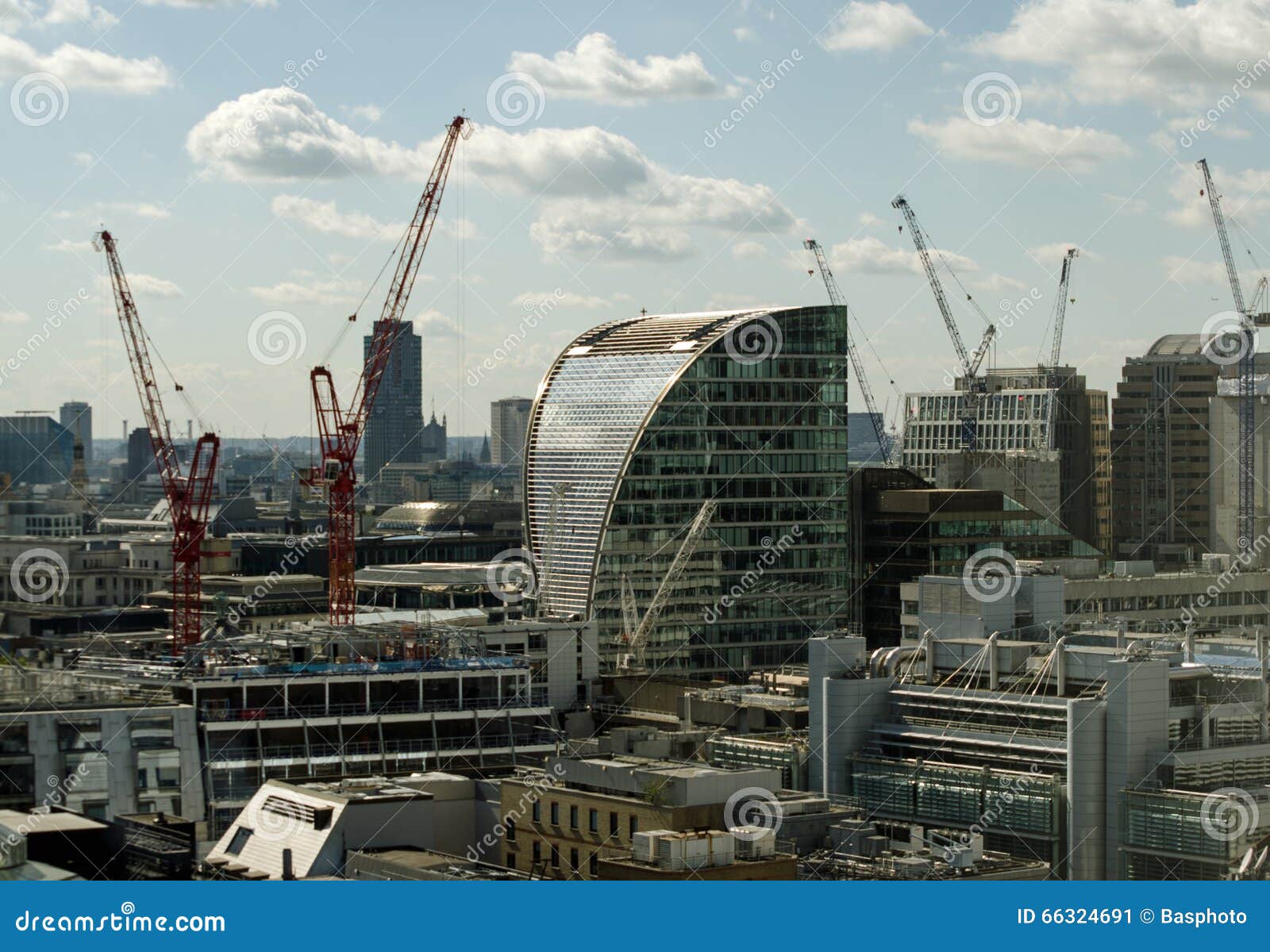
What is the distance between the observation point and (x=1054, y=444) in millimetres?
135625

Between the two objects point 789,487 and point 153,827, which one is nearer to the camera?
point 153,827

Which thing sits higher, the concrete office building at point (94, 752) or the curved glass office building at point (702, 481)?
the curved glass office building at point (702, 481)

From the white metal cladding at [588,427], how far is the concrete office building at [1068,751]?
3096 centimetres

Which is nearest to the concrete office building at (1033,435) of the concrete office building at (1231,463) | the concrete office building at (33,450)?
the concrete office building at (1231,463)

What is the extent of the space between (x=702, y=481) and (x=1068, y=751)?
38165mm

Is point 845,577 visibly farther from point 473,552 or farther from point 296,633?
point 473,552

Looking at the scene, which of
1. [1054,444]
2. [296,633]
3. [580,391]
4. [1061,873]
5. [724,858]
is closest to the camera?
[724,858]

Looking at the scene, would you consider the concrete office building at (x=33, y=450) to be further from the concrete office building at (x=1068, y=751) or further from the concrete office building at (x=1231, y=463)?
the concrete office building at (x=1068, y=751)

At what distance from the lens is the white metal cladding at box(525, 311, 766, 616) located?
3034 inches

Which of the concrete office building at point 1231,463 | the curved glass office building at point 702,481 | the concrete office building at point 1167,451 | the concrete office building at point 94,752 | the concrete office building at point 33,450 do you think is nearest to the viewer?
the concrete office building at point 94,752

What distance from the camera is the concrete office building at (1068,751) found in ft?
127

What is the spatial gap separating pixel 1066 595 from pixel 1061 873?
3560 cm

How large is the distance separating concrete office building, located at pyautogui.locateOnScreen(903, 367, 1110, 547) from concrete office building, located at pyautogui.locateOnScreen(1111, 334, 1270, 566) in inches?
72.5

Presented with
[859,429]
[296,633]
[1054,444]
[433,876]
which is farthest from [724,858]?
[859,429]
